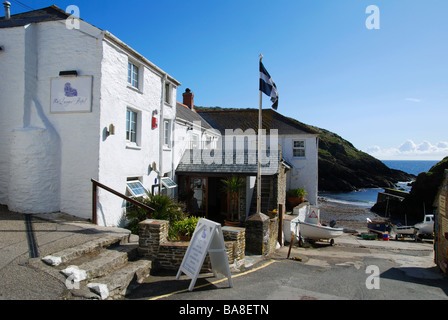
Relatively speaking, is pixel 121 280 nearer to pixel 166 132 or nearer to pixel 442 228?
pixel 166 132

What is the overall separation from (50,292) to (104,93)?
6.91 m

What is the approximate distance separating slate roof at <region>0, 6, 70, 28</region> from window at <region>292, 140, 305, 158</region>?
1959cm

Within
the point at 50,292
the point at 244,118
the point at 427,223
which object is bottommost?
the point at 427,223

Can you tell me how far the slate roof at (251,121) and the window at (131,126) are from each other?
568 inches

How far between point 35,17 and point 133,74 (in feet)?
12.8

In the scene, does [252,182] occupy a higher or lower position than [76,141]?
lower

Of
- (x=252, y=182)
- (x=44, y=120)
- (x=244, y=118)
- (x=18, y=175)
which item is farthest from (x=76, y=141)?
(x=244, y=118)

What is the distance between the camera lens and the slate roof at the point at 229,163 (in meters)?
14.4

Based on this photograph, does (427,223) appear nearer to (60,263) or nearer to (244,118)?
(244,118)

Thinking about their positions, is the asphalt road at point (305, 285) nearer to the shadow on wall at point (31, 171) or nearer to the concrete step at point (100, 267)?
the concrete step at point (100, 267)

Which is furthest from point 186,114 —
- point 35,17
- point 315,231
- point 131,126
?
point 315,231

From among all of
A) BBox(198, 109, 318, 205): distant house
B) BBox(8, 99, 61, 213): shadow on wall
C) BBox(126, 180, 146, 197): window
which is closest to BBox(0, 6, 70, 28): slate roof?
BBox(8, 99, 61, 213): shadow on wall

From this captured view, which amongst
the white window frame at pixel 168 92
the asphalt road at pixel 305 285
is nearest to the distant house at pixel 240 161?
the white window frame at pixel 168 92

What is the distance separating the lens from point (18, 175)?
914cm
